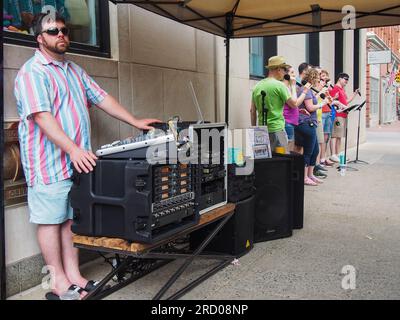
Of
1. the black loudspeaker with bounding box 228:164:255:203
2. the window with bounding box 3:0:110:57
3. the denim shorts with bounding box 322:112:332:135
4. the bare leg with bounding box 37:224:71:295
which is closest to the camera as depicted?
the bare leg with bounding box 37:224:71:295

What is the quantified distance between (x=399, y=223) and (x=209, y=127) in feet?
9.48

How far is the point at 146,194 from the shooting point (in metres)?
2.75

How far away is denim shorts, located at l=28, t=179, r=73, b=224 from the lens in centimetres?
322

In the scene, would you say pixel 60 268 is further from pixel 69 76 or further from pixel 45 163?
pixel 69 76

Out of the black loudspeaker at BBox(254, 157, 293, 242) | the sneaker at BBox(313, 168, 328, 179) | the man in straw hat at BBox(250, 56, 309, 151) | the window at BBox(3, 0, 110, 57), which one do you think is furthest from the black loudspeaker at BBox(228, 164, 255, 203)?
the sneaker at BBox(313, 168, 328, 179)

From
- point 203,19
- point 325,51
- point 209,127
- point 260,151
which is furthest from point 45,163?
point 325,51

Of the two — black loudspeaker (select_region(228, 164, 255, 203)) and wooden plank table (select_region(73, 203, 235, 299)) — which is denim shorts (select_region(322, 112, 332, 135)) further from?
wooden plank table (select_region(73, 203, 235, 299))

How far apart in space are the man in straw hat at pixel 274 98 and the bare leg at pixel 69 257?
313cm

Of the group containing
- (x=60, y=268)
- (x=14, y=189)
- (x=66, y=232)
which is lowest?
(x=60, y=268)

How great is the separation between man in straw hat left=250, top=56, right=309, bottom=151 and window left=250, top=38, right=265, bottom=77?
221 centimetres

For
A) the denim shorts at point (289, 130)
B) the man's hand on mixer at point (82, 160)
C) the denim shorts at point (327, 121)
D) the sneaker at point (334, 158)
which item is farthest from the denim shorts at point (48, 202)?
the sneaker at point (334, 158)

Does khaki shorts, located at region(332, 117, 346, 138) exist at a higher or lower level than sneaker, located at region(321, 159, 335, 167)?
higher

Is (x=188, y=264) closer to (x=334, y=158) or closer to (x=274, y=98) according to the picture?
(x=274, y=98)

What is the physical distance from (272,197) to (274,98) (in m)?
1.63
